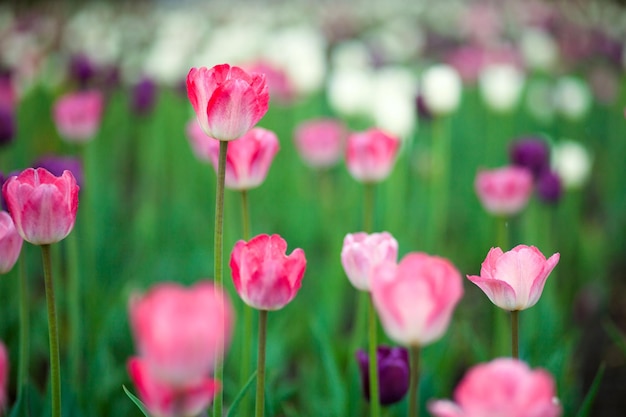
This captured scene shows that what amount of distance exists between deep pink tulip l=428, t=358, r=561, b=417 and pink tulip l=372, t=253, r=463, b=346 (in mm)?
97

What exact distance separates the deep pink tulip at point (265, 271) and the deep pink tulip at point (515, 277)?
0.21 metres

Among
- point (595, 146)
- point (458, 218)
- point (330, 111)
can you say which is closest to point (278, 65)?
point (330, 111)

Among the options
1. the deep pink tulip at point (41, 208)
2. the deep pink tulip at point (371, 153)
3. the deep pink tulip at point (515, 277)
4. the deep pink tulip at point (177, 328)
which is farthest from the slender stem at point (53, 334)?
the deep pink tulip at point (371, 153)

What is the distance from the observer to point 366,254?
84cm

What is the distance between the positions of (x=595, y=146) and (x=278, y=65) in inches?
68.9

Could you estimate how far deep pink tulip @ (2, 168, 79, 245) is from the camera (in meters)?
0.80

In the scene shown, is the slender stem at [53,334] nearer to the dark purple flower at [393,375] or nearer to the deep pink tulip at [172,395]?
the deep pink tulip at [172,395]

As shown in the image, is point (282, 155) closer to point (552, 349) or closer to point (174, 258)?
point (174, 258)

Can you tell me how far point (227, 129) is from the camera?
2.68ft

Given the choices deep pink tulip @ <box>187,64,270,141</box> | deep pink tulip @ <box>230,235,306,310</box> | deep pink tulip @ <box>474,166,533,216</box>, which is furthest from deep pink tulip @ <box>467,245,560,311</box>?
deep pink tulip @ <box>474,166,533,216</box>

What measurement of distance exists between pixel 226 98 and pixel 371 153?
24.7 inches

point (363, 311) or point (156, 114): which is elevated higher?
point (156, 114)

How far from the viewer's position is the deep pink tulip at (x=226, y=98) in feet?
2.64

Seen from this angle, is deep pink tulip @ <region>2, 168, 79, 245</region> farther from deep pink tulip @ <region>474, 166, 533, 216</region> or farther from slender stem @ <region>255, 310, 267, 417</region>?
deep pink tulip @ <region>474, 166, 533, 216</region>
